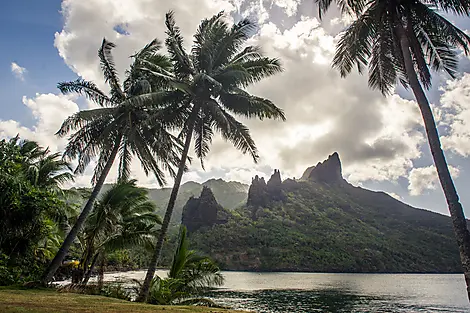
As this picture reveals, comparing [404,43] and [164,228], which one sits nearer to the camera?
[404,43]

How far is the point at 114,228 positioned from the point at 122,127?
5048mm

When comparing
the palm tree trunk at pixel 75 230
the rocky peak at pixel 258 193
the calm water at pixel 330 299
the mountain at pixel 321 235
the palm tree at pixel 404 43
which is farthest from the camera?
the rocky peak at pixel 258 193

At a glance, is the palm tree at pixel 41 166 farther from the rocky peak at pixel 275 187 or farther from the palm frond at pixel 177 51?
the rocky peak at pixel 275 187

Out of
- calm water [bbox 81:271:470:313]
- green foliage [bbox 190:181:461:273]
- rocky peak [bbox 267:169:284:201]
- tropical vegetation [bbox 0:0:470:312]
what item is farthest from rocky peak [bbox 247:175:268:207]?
tropical vegetation [bbox 0:0:470:312]

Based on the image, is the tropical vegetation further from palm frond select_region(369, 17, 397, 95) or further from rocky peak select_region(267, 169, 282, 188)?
rocky peak select_region(267, 169, 282, 188)

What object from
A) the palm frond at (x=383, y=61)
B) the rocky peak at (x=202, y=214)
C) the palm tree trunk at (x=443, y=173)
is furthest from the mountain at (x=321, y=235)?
the palm tree trunk at (x=443, y=173)

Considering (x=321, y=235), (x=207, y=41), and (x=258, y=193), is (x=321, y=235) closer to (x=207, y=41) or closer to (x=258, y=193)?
(x=258, y=193)

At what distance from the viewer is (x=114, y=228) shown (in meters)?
16.9

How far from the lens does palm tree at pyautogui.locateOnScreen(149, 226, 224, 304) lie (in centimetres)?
1445

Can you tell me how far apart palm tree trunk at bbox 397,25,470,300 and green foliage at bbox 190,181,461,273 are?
267 ft

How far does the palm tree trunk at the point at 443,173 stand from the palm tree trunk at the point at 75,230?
13.0 meters

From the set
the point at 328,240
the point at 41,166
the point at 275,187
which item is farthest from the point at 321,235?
the point at 41,166

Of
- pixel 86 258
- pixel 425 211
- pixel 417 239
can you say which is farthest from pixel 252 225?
pixel 86 258

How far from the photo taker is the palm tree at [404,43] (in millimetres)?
10336
